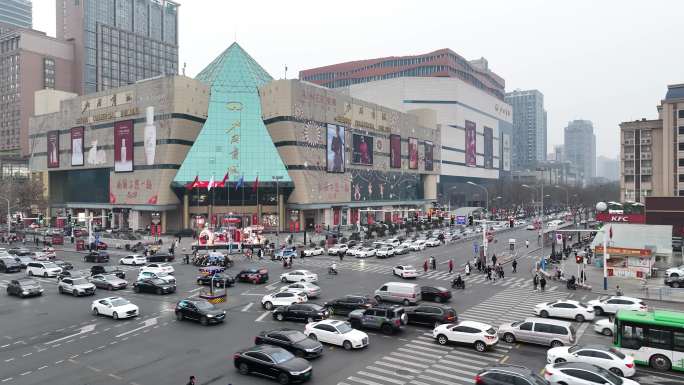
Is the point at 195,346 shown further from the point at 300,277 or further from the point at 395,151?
the point at 395,151

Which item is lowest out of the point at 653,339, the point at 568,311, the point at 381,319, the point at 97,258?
the point at 97,258

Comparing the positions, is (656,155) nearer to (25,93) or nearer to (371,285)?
(371,285)

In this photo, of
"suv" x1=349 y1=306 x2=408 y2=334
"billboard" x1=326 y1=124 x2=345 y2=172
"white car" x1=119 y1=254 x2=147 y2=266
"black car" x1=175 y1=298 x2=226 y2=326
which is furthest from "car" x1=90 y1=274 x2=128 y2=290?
"billboard" x1=326 y1=124 x2=345 y2=172

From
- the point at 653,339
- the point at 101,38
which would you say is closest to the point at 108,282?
the point at 653,339

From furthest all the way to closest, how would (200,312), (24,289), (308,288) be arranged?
(24,289), (308,288), (200,312)

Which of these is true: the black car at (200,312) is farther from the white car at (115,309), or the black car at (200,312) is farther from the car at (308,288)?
the car at (308,288)

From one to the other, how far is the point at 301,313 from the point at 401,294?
360 inches

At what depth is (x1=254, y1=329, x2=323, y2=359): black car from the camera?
23172mm

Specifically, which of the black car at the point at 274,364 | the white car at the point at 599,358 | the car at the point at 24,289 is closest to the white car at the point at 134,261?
the car at the point at 24,289

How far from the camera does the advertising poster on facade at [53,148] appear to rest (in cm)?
11644

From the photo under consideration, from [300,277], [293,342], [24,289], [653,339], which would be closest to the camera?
[653,339]

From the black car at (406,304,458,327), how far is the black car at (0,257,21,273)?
143 ft

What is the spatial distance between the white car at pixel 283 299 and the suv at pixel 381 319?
5616 millimetres

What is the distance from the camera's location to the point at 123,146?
9988cm
